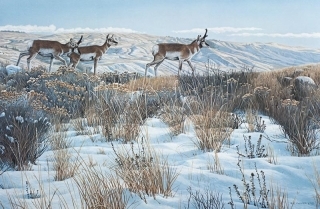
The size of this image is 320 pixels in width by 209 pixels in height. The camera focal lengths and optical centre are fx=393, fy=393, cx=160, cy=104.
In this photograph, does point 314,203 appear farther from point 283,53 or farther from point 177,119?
point 283,53

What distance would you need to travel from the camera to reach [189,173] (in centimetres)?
299

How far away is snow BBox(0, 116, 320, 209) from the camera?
8.21 ft

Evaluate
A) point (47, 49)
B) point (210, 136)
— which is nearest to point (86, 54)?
point (47, 49)

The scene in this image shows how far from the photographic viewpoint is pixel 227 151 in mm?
4113

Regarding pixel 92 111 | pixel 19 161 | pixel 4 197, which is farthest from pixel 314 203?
pixel 92 111

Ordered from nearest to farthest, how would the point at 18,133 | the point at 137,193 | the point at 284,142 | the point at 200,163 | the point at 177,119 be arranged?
the point at 137,193 < the point at 200,163 < the point at 18,133 < the point at 284,142 < the point at 177,119

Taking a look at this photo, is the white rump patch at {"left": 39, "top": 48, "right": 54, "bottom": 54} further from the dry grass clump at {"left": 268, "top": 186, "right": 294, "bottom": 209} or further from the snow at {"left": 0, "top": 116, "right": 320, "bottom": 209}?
the dry grass clump at {"left": 268, "top": 186, "right": 294, "bottom": 209}

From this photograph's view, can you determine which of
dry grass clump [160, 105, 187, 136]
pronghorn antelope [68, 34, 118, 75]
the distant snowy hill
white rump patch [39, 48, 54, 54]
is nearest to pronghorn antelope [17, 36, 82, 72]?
white rump patch [39, 48, 54, 54]

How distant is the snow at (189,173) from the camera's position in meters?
2.50

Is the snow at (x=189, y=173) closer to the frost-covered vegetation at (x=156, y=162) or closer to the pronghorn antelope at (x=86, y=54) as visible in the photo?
the frost-covered vegetation at (x=156, y=162)

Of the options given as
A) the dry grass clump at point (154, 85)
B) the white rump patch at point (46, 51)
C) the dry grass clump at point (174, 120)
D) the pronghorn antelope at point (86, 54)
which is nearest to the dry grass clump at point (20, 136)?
the dry grass clump at point (174, 120)

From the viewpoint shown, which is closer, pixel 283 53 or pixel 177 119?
pixel 177 119

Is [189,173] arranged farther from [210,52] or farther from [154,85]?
[210,52]

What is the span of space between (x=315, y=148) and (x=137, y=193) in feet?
8.49
